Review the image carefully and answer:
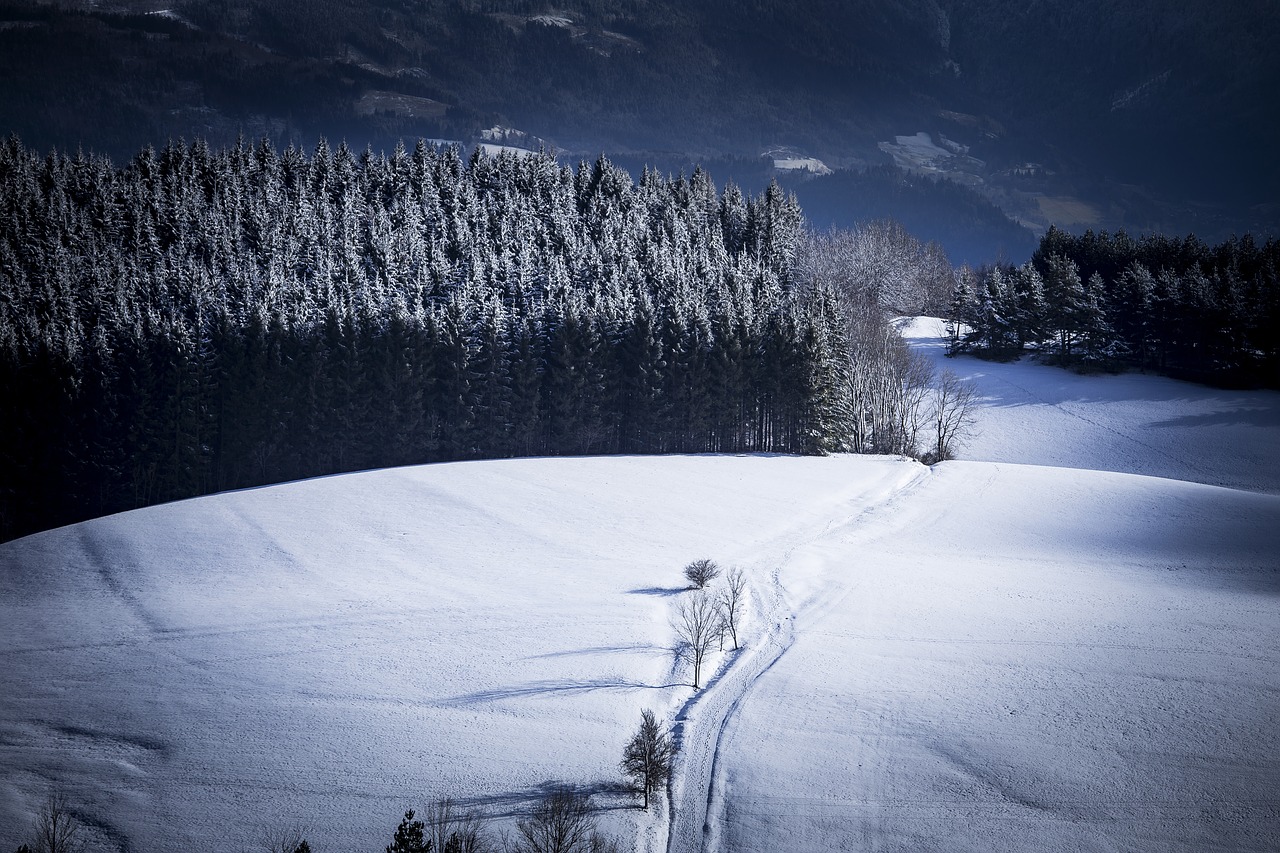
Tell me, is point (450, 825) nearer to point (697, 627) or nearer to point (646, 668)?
point (646, 668)

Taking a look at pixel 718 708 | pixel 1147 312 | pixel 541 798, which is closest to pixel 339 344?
pixel 718 708

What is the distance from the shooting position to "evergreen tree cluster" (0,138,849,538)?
206ft

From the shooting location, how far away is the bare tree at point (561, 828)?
1467 centimetres

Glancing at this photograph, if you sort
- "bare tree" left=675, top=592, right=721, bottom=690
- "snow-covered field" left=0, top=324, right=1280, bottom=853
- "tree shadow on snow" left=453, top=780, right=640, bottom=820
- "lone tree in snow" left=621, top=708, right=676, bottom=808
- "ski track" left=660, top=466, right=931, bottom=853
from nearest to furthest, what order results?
1. "tree shadow on snow" left=453, top=780, right=640, bottom=820
2. "ski track" left=660, top=466, right=931, bottom=853
3. "snow-covered field" left=0, top=324, right=1280, bottom=853
4. "lone tree in snow" left=621, top=708, right=676, bottom=808
5. "bare tree" left=675, top=592, right=721, bottom=690

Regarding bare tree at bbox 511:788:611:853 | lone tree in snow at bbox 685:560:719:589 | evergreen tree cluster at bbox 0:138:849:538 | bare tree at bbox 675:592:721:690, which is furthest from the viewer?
evergreen tree cluster at bbox 0:138:849:538

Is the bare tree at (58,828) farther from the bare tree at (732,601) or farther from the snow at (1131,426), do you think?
the snow at (1131,426)

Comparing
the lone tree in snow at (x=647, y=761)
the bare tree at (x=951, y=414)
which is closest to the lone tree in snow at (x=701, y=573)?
the lone tree in snow at (x=647, y=761)

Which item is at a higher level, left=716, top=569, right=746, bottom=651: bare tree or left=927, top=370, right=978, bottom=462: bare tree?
left=927, top=370, right=978, bottom=462: bare tree

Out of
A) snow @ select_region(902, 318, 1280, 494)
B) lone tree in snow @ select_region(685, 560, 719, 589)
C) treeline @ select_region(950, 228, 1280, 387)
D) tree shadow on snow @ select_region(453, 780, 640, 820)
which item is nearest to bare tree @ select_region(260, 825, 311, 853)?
tree shadow on snow @ select_region(453, 780, 640, 820)

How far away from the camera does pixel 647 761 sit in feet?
58.7

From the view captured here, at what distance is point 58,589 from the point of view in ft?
105

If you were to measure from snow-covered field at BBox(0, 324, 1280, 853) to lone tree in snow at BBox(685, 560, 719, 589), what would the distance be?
0.96m

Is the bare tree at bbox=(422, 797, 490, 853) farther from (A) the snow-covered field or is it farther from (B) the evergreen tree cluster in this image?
(B) the evergreen tree cluster

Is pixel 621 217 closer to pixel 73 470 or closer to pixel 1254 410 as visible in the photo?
pixel 73 470
